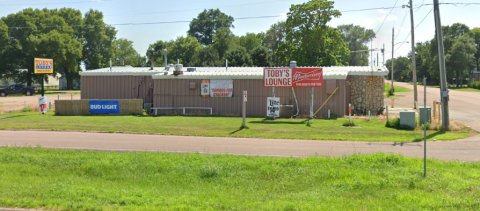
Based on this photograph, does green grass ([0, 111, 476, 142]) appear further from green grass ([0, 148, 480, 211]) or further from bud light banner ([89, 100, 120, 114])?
green grass ([0, 148, 480, 211])

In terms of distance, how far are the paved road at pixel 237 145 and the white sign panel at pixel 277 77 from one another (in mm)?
8981

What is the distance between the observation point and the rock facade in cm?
2801

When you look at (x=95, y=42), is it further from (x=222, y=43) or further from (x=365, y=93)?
(x=365, y=93)

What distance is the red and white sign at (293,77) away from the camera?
24766 millimetres

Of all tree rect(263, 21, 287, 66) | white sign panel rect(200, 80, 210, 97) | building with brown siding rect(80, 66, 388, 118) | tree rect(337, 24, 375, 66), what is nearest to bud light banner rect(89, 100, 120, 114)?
building with brown siding rect(80, 66, 388, 118)

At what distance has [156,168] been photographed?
10047mm

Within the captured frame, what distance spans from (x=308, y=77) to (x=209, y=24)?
3362 inches

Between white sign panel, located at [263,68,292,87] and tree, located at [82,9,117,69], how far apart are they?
2416 inches

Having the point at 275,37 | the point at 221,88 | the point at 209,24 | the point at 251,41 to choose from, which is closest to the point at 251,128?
the point at 221,88

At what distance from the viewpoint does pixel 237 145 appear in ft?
48.9

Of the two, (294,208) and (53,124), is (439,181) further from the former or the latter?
(53,124)

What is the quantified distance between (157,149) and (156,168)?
3.65 metres

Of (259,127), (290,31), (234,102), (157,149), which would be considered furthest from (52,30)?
(157,149)

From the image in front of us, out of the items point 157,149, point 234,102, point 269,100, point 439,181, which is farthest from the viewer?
point 234,102
